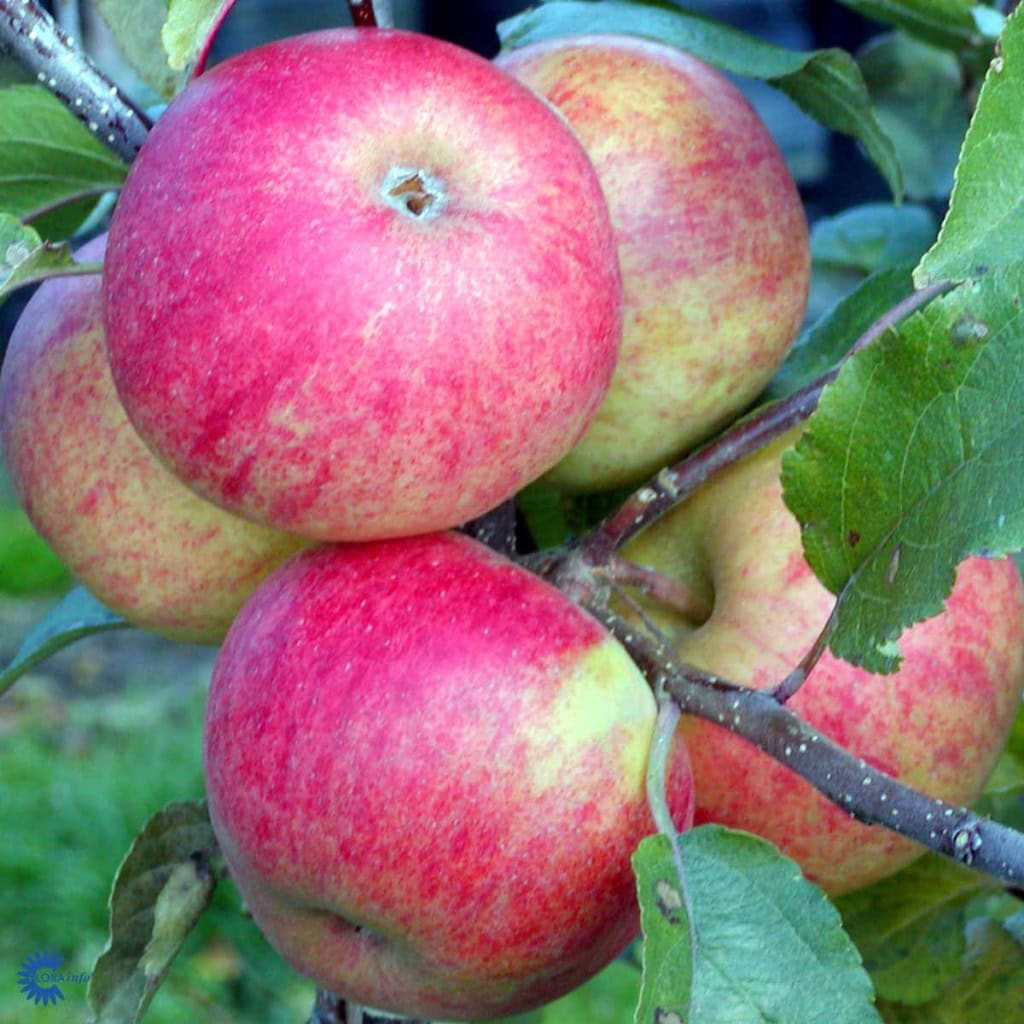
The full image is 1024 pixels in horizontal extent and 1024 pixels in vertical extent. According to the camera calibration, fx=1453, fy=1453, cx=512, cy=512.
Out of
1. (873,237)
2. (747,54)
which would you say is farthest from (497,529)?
(873,237)

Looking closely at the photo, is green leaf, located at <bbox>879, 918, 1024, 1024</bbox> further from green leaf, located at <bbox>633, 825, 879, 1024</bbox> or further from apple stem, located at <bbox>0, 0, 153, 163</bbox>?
apple stem, located at <bbox>0, 0, 153, 163</bbox>

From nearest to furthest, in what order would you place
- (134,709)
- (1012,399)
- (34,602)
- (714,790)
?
1. (1012,399)
2. (714,790)
3. (134,709)
4. (34,602)

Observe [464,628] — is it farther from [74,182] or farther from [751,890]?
[74,182]

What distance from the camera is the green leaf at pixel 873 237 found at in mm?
932

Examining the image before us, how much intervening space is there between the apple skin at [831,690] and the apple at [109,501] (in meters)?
0.20

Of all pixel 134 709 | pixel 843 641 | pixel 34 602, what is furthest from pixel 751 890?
pixel 34 602

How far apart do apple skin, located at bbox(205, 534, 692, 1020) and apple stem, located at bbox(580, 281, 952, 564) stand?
0.07 metres

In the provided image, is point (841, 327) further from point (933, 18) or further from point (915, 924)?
point (915, 924)

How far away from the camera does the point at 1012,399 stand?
47 centimetres

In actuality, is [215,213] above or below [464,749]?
above

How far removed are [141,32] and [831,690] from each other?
1.42 ft

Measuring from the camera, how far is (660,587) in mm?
650

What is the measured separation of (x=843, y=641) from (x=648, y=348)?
0.18m

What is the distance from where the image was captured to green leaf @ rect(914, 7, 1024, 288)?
1.50ft
